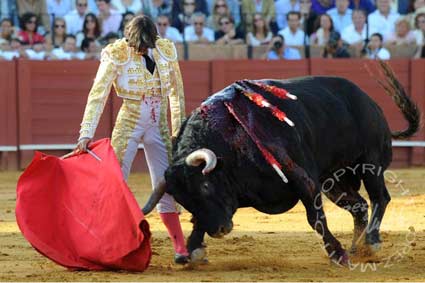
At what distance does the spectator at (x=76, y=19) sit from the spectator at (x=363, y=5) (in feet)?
A: 10.1

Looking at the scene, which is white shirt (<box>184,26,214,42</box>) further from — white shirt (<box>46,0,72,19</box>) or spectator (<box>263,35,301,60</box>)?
white shirt (<box>46,0,72,19</box>)

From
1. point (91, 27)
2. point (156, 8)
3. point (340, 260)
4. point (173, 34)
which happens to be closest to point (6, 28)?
point (91, 27)

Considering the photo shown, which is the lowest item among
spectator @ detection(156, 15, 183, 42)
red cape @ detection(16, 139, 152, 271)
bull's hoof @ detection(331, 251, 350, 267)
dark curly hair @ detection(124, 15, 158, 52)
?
bull's hoof @ detection(331, 251, 350, 267)

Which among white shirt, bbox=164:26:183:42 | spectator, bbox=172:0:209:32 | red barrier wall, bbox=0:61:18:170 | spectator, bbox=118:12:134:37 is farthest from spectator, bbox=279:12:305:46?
red barrier wall, bbox=0:61:18:170

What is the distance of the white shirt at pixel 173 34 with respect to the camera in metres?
11.4

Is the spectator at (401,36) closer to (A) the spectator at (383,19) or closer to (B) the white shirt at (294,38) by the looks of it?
(A) the spectator at (383,19)

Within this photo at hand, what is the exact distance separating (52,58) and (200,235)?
6337mm

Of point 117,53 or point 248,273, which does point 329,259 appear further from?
point 117,53

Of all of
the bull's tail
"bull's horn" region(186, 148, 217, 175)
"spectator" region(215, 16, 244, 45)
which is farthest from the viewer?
"spectator" region(215, 16, 244, 45)

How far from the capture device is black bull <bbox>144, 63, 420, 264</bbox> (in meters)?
5.22

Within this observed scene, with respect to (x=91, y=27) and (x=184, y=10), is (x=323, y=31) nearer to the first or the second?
(x=184, y=10)

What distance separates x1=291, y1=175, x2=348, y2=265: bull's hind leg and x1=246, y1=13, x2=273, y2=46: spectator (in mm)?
6454

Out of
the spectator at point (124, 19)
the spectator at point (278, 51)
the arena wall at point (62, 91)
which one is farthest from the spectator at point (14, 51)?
the spectator at point (278, 51)

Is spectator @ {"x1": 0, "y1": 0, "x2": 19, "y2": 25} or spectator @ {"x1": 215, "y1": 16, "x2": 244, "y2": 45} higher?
spectator @ {"x1": 0, "y1": 0, "x2": 19, "y2": 25}
